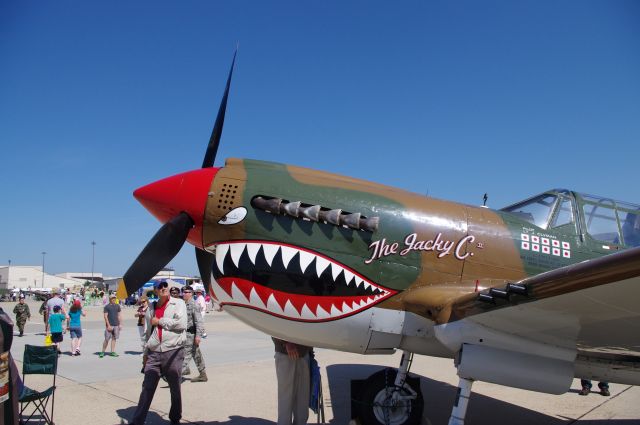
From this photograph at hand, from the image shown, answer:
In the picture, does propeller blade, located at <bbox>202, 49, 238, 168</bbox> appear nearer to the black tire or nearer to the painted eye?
the painted eye

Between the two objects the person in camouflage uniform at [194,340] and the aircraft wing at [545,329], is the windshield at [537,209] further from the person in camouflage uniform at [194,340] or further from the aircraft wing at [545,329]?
the person in camouflage uniform at [194,340]

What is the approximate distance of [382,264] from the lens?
173 inches

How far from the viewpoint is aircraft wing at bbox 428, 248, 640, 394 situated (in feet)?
10.3

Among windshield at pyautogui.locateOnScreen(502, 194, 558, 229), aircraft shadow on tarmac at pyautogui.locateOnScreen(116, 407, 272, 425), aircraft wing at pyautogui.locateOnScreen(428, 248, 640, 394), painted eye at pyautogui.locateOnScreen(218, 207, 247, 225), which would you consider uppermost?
windshield at pyautogui.locateOnScreen(502, 194, 558, 229)

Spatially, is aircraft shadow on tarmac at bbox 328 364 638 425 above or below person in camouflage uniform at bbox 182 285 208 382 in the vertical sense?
below

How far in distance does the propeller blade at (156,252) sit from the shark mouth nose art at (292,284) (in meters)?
0.53

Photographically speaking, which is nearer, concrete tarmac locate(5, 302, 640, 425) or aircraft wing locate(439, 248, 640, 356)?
aircraft wing locate(439, 248, 640, 356)

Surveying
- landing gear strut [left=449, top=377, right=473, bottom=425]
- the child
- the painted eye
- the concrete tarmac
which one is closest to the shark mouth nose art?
the painted eye

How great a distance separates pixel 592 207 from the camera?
4934mm

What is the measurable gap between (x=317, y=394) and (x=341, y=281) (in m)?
1.61

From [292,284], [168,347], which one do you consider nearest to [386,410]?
[292,284]

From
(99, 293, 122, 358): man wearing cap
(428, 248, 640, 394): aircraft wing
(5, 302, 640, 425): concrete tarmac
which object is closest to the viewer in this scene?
(428, 248, 640, 394): aircraft wing

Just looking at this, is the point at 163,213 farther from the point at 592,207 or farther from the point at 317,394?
the point at 592,207

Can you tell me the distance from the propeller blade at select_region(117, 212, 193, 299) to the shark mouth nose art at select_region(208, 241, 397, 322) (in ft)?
1.74
